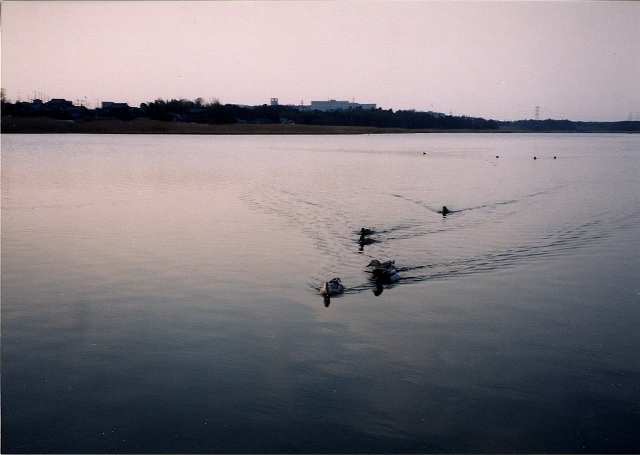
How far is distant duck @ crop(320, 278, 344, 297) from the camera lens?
42.0 ft

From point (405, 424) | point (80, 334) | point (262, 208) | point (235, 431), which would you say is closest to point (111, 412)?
point (235, 431)

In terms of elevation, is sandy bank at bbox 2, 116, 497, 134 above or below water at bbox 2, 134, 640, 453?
above

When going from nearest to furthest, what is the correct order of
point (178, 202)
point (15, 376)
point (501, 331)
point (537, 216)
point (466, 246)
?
point (15, 376)
point (501, 331)
point (466, 246)
point (537, 216)
point (178, 202)

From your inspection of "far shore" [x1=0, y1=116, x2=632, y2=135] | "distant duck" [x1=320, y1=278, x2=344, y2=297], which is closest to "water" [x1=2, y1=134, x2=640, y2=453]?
"distant duck" [x1=320, y1=278, x2=344, y2=297]

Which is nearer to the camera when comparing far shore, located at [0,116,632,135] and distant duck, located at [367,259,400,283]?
distant duck, located at [367,259,400,283]

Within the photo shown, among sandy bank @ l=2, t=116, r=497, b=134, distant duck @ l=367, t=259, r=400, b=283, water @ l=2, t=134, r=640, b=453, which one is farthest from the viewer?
sandy bank @ l=2, t=116, r=497, b=134

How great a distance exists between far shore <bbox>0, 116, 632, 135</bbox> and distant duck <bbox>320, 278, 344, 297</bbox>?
306 ft

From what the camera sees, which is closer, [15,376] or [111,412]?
[111,412]

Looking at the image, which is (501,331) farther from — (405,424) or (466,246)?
(466,246)

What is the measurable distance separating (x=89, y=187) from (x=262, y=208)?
11.5 metres

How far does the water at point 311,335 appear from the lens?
748cm

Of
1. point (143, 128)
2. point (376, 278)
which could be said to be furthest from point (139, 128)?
point (376, 278)

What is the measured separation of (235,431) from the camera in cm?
738

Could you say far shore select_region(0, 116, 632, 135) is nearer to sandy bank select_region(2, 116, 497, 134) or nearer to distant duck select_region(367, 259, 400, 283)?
sandy bank select_region(2, 116, 497, 134)
